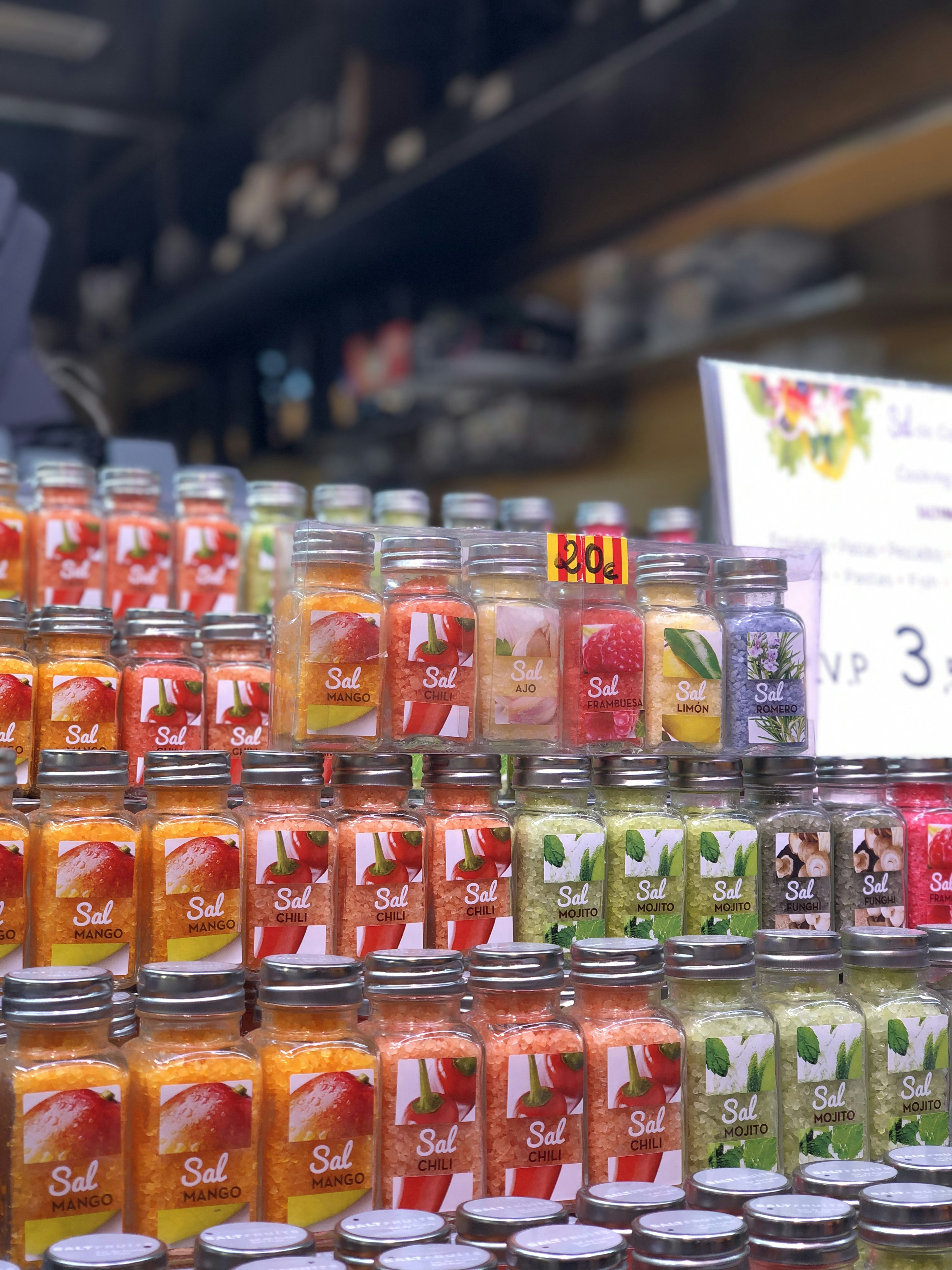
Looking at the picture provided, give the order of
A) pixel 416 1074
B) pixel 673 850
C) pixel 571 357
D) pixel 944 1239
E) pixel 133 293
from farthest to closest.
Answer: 1. pixel 133 293
2. pixel 571 357
3. pixel 673 850
4. pixel 416 1074
5. pixel 944 1239

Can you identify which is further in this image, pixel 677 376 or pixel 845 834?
pixel 677 376

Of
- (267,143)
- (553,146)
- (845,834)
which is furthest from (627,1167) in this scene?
(267,143)

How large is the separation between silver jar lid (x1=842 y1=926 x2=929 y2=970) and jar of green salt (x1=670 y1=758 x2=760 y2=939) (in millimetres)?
128

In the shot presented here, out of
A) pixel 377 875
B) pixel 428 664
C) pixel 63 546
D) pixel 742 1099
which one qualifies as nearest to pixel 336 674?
pixel 428 664

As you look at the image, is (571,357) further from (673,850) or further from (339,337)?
(673,850)

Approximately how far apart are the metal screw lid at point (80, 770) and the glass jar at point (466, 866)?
280 mm

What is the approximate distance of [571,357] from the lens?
4.20 metres

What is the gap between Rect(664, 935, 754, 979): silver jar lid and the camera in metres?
1.21

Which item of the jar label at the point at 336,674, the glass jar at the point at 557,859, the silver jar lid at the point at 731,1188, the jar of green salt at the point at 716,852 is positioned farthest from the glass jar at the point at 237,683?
the silver jar lid at the point at 731,1188

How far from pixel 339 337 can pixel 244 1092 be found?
167 inches

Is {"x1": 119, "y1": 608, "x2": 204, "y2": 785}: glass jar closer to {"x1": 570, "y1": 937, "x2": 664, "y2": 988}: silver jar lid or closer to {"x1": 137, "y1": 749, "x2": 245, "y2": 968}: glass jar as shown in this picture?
{"x1": 137, "y1": 749, "x2": 245, "y2": 968}: glass jar

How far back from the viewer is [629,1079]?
1160 millimetres

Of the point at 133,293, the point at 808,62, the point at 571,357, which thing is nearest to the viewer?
the point at 808,62

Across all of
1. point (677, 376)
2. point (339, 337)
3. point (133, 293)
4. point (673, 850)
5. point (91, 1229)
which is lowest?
point (91, 1229)
